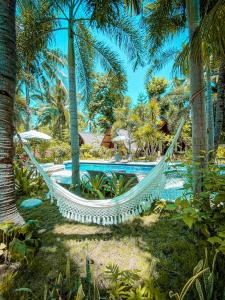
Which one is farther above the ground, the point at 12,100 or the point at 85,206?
the point at 12,100

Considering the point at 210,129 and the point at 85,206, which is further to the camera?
the point at 210,129

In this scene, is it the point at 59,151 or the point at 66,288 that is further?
the point at 59,151

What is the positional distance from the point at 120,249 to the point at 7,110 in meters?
1.83

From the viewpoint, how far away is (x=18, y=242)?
153cm

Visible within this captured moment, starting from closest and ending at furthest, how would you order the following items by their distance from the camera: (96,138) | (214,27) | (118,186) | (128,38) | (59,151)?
(214,27) → (118,186) → (128,38) → (59,151) → (96,138)

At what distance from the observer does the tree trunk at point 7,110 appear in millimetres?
1773

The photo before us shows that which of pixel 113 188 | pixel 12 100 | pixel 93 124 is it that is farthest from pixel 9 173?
pixel 93 124

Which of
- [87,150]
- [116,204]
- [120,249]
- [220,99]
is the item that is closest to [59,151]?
[87,150]

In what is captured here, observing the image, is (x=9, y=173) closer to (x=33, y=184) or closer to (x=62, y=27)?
(x=33, y=184)

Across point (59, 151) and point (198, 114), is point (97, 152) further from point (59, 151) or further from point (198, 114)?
point (198, 114)

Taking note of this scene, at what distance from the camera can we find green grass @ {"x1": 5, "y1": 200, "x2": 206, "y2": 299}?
146 centimetres

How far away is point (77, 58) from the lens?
4598 millimetres

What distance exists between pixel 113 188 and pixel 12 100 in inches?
88.3

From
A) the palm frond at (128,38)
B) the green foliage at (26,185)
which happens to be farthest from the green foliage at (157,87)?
the green foliage at (26,185)
